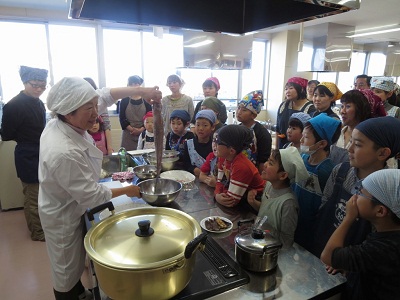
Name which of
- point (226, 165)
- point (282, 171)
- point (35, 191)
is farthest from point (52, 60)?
point (282, 171)

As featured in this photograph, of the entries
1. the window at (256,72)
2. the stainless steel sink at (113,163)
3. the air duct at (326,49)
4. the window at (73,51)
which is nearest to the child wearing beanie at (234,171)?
the stainless steel sink at (113,163)

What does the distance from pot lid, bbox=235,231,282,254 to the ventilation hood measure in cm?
82

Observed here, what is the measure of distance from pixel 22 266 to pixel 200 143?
69.7 inches

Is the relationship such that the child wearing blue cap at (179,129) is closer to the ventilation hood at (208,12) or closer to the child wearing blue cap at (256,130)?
the child wearing blue cap at (256,130)

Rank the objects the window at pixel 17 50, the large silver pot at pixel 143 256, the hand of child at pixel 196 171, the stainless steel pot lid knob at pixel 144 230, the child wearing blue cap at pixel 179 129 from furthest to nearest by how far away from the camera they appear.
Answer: the window at pixel 17 50
the child wearing blue cap at pixel 179 129
the hand of child at pixel 196 171
the stainless steel pot lid knob at pixel 144 230
the large silver pot at pixel 143 256

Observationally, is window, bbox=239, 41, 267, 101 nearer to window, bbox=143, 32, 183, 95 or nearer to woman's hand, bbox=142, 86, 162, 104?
window, bbox=143, 32, 183, 95

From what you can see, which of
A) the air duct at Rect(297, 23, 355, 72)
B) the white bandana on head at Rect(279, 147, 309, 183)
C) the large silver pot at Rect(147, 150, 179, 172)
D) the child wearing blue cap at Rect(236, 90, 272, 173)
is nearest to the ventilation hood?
the white bandana on head at Rect(279, 147, 309, 183)

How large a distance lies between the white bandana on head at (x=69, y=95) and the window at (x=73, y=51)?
338cm

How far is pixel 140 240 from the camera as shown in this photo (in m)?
0.71

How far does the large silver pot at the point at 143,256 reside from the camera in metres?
0.62

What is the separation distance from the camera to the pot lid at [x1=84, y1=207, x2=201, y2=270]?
64cm

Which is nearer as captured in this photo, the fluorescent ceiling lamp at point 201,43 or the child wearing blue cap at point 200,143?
the child wearing blue cap at point 200,143

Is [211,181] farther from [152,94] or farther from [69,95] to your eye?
[69,95]

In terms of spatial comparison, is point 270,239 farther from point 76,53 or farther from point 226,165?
point 76,53
